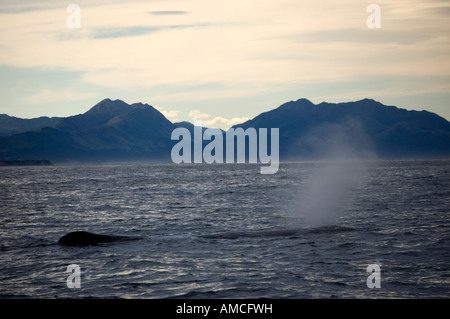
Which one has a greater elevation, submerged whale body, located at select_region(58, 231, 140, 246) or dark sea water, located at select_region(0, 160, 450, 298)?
submerged whale body, located at select_region(58, 231, 140, 246)

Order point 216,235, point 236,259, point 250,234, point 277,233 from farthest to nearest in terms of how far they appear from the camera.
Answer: point 277,233
point 250,234
point 216,235
point 236,259

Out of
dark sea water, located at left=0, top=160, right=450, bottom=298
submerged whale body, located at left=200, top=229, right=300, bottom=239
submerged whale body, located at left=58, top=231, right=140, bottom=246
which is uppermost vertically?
submerged whale body, located at left=58, top=231, right=140, bottom=246

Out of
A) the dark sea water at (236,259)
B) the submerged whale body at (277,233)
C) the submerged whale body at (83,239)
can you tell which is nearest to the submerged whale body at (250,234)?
the submerged whale body at (277,233)

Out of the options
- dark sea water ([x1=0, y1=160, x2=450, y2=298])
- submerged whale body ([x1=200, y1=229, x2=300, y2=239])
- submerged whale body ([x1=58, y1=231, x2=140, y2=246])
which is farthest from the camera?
submerged whale body ([x1=200, y1=229, x2=300, y2=239])

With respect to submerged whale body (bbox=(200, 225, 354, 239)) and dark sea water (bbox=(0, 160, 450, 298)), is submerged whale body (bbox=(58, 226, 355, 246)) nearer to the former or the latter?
submerged whale body (bbox=(200, 225, 354, 239))

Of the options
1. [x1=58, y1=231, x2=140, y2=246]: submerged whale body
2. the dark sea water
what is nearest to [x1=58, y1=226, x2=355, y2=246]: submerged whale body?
[x1=58, y1=231, x2=140, y2=246]: submerged whale body

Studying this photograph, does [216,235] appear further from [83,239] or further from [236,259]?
[83,239]

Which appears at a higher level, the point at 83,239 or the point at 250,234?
the point at 83,239

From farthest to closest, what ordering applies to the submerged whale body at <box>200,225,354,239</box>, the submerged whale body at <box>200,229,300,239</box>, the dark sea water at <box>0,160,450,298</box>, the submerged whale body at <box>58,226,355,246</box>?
the submerged whale body at <box>200,225,354,239</box>
the submerged whale body at <box>200,229,300,239</box>
the submerged whale body at <box>58,226,355,246</box>
the dark sea water at <box>0,160,450,298</box>

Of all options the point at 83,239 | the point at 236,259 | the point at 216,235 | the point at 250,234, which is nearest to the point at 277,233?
the point at 250,234

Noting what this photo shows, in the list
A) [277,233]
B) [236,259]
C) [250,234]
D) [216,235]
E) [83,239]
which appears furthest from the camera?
[277,233]
